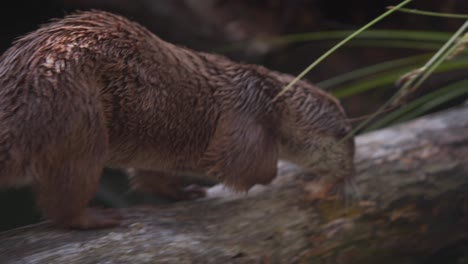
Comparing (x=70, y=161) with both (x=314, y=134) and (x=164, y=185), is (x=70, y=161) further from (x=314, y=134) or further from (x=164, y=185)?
(x=314, y=134)

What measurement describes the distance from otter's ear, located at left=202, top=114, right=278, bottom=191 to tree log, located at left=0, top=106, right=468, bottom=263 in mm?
130

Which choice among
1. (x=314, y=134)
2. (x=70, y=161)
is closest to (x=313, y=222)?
(x=314, y=134)

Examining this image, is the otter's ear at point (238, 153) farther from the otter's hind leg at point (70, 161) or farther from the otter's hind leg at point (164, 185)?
the otter's hind leg at point (70, 161)

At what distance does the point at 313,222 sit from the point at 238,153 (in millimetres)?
423

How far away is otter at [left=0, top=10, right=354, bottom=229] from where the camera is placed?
1991 mm

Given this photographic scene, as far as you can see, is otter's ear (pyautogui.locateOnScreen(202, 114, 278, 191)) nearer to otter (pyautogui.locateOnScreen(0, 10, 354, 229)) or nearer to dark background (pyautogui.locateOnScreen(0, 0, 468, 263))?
otter (pyautogui.locateOnScreen(0, 10, 354, 229))

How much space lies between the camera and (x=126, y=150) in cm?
236

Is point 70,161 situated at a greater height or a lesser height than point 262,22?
lesser

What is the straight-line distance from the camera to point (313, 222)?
2619 millimetres

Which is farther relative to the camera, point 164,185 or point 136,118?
point 164,185

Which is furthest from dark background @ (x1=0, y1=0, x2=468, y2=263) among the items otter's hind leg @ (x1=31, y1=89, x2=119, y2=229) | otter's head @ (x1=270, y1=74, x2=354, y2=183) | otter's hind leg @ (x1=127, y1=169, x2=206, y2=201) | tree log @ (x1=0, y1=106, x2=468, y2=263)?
otter's hind leg @ (x1=31, y1=89, x2=119, y2=229)

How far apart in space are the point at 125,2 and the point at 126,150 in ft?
9.41

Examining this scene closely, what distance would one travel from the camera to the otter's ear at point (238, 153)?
261 centimetres

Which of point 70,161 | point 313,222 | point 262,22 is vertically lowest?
point 313,222
